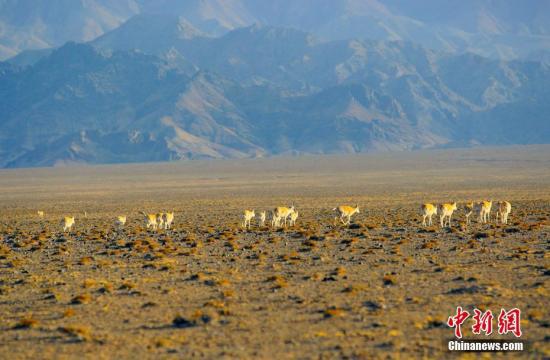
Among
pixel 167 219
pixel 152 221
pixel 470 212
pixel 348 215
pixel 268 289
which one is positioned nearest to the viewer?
pixel 268 289

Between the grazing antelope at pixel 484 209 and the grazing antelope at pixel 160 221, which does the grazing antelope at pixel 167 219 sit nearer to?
the grazing antelope at pixel 160 221

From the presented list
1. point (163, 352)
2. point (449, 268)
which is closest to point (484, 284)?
point (449, 268)

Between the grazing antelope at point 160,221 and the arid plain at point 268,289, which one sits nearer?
the arid plain at point 268,289

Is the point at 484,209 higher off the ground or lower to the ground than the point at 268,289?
higher

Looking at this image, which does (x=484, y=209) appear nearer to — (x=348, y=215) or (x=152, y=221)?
(x=348, y=215)

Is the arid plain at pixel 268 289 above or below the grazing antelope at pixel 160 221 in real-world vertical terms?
below

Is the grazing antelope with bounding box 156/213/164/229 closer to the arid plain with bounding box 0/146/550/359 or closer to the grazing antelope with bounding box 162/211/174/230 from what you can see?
the grazing antelope with bounding box 162/211/174/230

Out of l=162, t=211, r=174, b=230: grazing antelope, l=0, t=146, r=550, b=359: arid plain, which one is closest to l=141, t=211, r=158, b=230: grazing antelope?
l=162, t=211, r=174, b=230: grazing antelope

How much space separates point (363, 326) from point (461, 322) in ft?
6.48

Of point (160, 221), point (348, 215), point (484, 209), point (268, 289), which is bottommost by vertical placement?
point (268, 289)

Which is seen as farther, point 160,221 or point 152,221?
point 160,221

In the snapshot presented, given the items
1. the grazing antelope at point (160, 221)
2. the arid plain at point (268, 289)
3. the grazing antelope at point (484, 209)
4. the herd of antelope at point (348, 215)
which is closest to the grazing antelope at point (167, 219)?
the herd of antelope at point (348, 215)

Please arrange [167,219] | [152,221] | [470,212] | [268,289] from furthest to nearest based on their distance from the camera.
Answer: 1. [167,219]
2. [152,221]
3. [470,212]
4. [268,289]

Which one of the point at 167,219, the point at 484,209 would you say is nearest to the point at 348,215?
the point at 484,209
